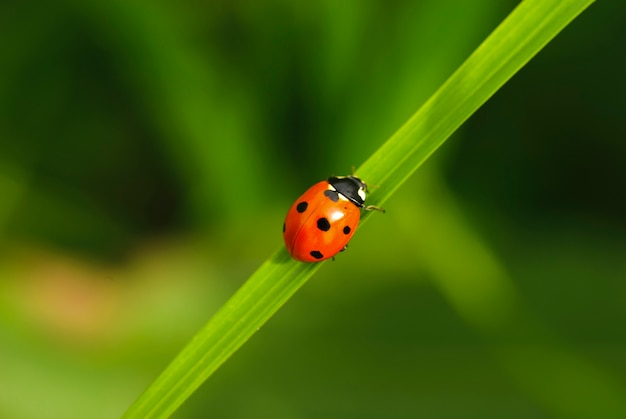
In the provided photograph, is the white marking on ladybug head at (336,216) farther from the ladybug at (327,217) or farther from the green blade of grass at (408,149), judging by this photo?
the green blade of grass at (408,149)

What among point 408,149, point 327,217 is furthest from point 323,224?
point 408,149

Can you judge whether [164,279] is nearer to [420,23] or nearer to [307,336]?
[307,336]

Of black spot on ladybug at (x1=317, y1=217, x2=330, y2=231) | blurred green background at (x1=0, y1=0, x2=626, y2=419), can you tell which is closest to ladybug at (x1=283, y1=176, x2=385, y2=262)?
black spot on ladybug at (x1=317, y1=217, x2=330, y2=231)

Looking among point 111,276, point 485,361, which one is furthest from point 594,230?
point 111,276

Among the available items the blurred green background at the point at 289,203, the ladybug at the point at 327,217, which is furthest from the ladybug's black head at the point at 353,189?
the blurred green background at the point at 289,203

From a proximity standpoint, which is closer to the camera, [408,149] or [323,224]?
[408,149]

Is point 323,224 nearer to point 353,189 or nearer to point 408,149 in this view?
point 353,189
